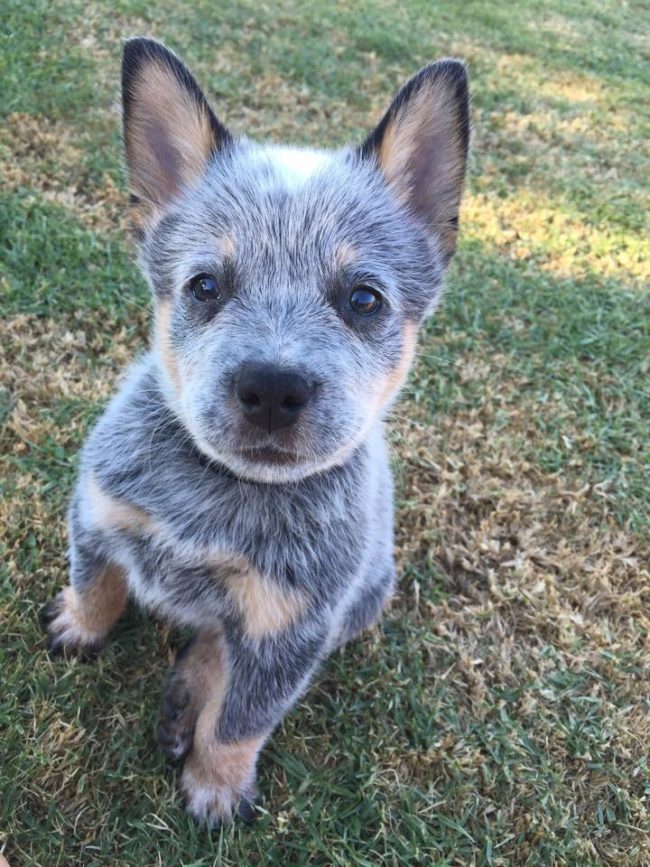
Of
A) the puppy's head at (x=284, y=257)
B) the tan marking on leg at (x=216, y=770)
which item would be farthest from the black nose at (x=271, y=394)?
the tan marking on leg at (x=216, y=770)

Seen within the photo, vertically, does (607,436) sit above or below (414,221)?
below

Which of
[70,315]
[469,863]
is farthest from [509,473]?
[70,315]

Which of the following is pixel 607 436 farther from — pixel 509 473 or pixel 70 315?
pixel 70 315

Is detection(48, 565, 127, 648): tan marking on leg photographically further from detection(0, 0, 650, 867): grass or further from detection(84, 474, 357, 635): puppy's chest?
detection(84, 474, 357, 635): puppy's chest

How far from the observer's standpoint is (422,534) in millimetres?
3777

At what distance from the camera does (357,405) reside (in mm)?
2266

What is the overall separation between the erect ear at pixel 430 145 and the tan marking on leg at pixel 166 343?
3.14 ft

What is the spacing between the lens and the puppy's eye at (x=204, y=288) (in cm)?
232

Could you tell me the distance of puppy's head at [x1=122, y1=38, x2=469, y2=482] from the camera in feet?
6.85

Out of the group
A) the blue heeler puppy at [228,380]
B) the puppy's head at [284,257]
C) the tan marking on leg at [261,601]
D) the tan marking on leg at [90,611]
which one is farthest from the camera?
the tan marking on leg at [90,611]

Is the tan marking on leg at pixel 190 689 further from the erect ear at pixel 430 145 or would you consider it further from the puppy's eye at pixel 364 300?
the erect ear at pixel 430 145

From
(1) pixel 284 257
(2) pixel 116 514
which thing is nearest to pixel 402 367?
(1) pixel 284 257

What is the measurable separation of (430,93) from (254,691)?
215 cm

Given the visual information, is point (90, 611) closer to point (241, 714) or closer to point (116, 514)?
point (116, 514)
